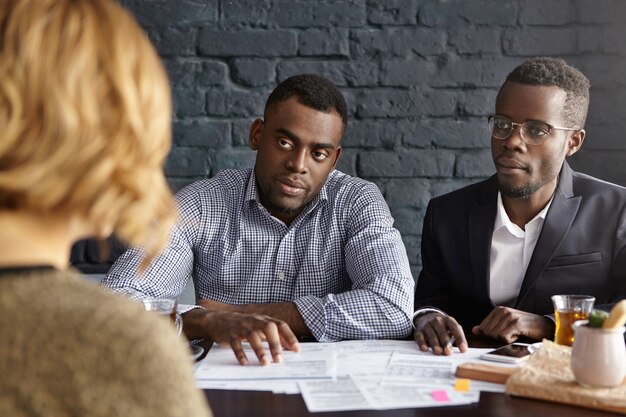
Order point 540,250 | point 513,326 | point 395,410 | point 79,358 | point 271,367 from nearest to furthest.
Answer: point 79,358
point 395,410
point 271,367
point 513,326
point 540,250

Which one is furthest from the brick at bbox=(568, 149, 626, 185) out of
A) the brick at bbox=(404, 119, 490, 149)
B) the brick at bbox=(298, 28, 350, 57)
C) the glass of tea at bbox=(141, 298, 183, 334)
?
the glass of tea at bbox=(141, 298, 183, 334)

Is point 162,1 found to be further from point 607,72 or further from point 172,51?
point 607,72

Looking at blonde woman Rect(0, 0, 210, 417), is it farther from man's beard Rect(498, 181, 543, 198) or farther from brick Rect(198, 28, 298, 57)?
brick Rect(198, 28, 298, 57)

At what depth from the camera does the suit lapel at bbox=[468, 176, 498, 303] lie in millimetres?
2236

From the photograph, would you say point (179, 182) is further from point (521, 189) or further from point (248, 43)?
point (521, 189)

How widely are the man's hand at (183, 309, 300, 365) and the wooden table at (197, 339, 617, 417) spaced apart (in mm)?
199

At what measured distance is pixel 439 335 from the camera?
1684mm

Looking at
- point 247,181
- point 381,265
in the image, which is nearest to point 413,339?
point 381,265

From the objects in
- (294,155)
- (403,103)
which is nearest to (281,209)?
(294,155)

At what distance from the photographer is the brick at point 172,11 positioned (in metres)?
2.63

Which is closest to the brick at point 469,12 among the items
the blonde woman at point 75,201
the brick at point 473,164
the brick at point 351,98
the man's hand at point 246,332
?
the brick at point 351,98

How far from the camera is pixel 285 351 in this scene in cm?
162

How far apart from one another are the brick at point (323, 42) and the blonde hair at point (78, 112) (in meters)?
1.94

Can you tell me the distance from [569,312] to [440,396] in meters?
0.47
